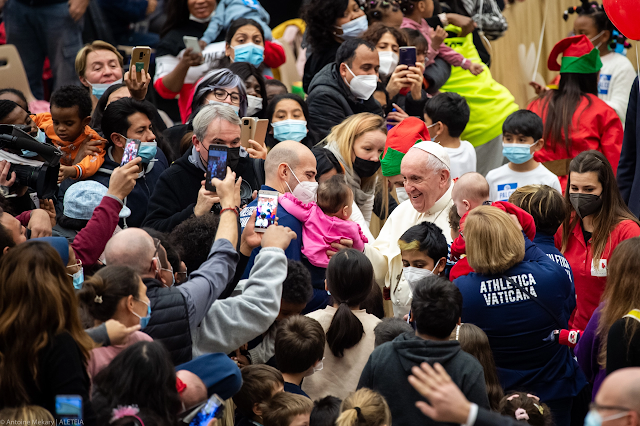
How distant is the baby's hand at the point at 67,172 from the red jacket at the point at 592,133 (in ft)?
13.2

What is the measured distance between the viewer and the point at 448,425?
288cm

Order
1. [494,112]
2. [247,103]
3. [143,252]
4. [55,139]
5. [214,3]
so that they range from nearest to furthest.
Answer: [143,252]
[55,139]
[247,103]
[214,3]
[494,112]

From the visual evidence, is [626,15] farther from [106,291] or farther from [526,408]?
[106,291]

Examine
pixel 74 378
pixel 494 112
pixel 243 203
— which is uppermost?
pixel 74 378

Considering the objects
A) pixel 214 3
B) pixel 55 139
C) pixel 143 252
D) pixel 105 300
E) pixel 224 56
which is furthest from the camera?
pixel 214 3

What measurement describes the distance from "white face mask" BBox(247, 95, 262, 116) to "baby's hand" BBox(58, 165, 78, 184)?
1.59m

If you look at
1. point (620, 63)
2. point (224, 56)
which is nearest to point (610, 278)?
point (224, 56)

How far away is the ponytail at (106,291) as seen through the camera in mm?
2758

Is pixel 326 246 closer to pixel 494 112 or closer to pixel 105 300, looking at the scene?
pixel 105 300

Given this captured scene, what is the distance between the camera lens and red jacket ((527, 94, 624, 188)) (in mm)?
6434

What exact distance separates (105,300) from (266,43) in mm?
4581

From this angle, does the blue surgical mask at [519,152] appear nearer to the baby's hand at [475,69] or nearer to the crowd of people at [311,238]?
the crowd of people at [311,238]

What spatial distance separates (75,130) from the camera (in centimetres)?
484

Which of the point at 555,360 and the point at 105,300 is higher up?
the point at 105,300
